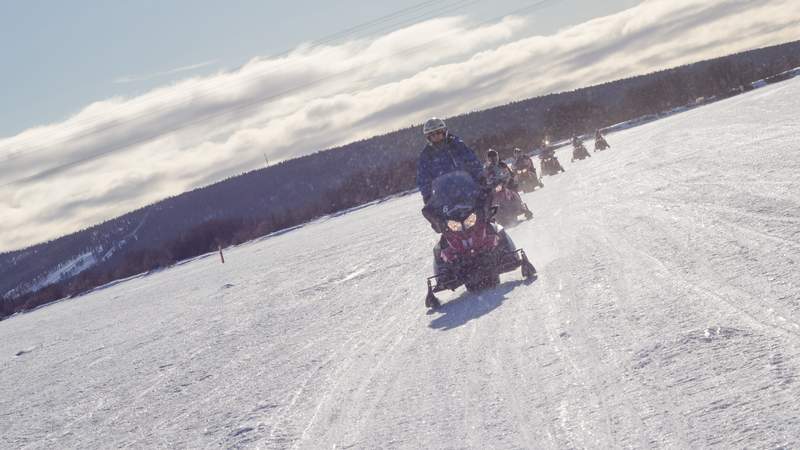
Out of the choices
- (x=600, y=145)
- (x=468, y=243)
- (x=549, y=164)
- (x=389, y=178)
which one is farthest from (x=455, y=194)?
(x=389, y=178)

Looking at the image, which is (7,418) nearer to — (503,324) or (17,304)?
(503,324)

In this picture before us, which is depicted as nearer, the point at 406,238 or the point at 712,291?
the point at 712,291

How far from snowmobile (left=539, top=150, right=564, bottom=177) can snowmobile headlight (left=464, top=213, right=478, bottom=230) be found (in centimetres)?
2317

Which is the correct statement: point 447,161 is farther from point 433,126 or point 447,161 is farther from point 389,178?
point 389,178

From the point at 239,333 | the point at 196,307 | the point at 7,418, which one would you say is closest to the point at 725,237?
the point at 239,333

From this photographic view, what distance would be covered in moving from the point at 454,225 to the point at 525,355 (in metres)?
4.62

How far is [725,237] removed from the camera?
28.1 feet

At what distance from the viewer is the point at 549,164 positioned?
33656 mm

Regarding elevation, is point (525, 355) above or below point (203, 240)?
below

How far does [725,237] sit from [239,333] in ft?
22.9

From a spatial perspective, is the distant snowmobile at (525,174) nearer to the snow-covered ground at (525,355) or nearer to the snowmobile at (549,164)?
the snowmobile at (549,164)

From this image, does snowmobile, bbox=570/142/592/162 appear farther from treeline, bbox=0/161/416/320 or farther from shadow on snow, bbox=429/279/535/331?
shadow on snow, bbox=429/279/535/331

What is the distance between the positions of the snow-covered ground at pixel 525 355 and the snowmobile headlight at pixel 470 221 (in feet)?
2.97

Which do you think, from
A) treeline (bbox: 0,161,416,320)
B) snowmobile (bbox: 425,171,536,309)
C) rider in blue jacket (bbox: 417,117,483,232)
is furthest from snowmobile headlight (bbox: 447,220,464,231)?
treeline (bbox: 0,161,416,320)
